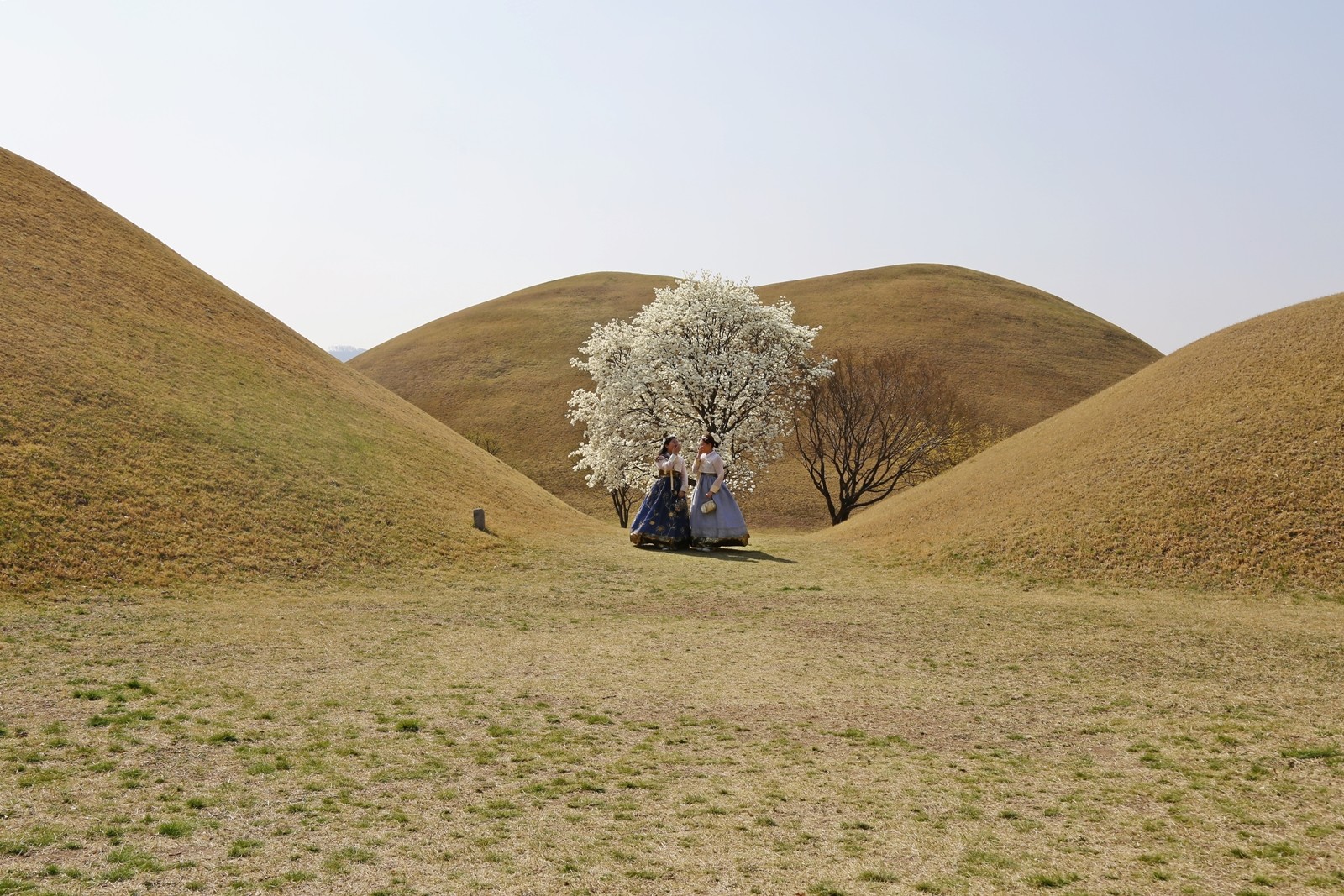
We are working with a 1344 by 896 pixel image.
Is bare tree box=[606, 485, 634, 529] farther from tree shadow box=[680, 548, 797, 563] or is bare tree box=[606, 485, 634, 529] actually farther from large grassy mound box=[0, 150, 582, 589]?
tree shadow box=[680, 548, 797, 563]

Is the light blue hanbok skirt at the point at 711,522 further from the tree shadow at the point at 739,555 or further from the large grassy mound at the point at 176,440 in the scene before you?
the large grassy mound at the point at 176,440

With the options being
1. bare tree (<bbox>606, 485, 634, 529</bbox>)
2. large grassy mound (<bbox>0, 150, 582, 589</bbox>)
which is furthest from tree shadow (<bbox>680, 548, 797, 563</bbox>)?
bare tree (<bbox>606, 485, 634, 529</bbox>)

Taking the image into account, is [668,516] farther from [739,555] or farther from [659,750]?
[659,750]

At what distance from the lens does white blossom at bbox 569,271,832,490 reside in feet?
143

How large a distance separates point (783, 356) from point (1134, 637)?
29.9m

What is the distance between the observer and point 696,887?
6.96m

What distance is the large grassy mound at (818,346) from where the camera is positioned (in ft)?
231

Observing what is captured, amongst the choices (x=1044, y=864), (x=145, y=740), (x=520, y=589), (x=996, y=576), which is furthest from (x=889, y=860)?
(x=996, y=576)

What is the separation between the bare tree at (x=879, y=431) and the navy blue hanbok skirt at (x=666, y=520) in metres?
19.6

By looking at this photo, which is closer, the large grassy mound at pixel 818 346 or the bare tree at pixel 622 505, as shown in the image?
the bare tree at pixel 622 505

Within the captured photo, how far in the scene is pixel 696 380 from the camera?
140ft

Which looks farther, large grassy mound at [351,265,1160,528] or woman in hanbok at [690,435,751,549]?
large grassy mound at [351,265,1160,528]

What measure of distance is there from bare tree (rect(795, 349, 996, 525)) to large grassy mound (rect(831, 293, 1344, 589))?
12521mm

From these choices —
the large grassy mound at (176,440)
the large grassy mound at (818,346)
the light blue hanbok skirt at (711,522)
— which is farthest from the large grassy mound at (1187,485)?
the large grassy mound at (818,346)
